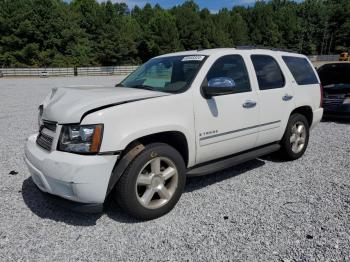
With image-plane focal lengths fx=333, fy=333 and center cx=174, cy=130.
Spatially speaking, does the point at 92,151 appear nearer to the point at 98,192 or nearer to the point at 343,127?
the point at 98,192

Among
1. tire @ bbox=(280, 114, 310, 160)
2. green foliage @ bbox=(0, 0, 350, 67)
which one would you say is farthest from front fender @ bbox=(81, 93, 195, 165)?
green foliage @ bbox=(0, 0, 350, 67)

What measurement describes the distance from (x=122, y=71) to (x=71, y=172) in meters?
44.0

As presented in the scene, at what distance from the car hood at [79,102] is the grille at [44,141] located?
0.20 meters

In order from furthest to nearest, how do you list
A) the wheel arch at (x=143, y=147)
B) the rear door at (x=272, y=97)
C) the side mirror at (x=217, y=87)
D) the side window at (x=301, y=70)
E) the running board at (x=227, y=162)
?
the side window at (x=301, y=70) → the rear door at (x=272, y=97) → the running board at (x=227, y=162) → the side mirror at (x=217, y=87) → the wheel arch at (x=143, y=147)

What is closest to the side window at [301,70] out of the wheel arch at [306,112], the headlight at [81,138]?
the wheel arch at [306,112]

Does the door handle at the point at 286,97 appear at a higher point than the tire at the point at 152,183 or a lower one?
higher

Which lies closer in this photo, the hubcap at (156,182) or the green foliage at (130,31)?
the hubcap at (156,182)

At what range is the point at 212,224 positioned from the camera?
3.51 meters

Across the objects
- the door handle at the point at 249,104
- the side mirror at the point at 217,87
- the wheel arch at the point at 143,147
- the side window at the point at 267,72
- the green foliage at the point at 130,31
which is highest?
the green foliage at the point at 130,31

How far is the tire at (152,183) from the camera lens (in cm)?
333

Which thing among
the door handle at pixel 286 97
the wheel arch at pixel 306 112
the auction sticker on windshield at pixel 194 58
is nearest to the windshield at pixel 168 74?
the auction sticker on windshield at pixel 194 58

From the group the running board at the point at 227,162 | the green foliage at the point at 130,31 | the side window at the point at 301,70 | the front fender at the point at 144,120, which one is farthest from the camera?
the green foliage at the point at 130,31

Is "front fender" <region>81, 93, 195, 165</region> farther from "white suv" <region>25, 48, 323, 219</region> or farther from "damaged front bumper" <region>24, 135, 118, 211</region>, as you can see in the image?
"damaged front bumper" <region>24, 135, 118, 211</region>

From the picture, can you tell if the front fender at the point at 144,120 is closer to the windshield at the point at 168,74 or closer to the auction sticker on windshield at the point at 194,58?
the windshield at the point at 168,74
